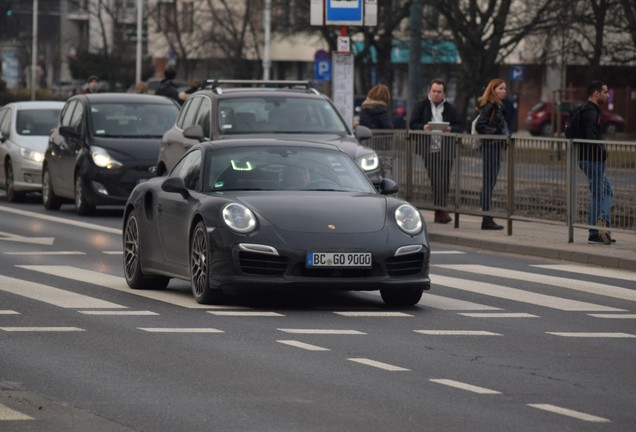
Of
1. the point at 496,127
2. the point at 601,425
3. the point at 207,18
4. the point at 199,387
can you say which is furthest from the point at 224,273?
the point at 207,18

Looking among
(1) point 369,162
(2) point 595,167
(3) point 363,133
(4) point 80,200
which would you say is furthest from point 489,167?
(4) point 80,200

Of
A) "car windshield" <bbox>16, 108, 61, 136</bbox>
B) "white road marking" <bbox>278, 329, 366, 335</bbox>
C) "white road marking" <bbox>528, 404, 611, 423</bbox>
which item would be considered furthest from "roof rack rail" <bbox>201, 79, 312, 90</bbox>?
"white road marking" <bbox>528, 404, 611, 423</bbox>

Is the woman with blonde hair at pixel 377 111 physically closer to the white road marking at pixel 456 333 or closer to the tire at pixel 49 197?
the tire at pixel 49 197

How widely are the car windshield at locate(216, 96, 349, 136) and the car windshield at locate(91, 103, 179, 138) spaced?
13.1 ft

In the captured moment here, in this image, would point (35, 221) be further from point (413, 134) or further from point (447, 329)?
point (447, 329)

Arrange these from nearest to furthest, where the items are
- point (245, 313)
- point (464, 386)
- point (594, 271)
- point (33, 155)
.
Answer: point (464, 386)
point (245, 313)
point (594, 271)
point (33, 155)

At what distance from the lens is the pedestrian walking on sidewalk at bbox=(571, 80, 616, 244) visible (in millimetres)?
19109

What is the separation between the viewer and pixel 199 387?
9234 mm

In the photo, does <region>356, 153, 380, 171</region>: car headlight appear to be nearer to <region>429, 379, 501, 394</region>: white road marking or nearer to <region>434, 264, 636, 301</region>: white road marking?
<region>434, 264, 636, 301</region>: white road marking

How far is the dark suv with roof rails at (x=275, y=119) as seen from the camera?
71.2 feet

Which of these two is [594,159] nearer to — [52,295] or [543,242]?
[543,242]

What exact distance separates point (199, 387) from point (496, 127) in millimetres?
13551

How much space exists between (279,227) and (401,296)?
1215mm

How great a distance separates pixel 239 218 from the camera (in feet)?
43.0
